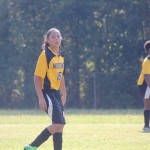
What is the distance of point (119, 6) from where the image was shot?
37938mm

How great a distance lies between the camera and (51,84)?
1109cm

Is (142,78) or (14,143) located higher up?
(142,78)

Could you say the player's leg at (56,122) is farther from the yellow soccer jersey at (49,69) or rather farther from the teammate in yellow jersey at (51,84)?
the yellow soccer jersey at (49,69)

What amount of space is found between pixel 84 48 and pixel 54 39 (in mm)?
27473

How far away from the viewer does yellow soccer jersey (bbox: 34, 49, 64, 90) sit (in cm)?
1095

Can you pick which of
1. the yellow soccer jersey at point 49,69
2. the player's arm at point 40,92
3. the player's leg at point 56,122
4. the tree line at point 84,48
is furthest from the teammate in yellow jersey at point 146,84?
the tree line at point 84,48

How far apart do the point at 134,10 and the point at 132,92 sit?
447 centimetres

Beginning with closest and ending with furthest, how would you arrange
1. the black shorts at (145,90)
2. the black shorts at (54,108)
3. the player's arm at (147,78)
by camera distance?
1. the black shorts at (54,108)
2. the player's arm at (147,78)
3. the black shorts at (145,90)

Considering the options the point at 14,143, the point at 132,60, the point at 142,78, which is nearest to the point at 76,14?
the point at 132,60

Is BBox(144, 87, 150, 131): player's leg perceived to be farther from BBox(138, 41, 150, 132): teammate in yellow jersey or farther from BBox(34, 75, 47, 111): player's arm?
BBox(34, 75, 47, 111): player's arm

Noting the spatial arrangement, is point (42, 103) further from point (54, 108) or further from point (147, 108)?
point (147, 108)

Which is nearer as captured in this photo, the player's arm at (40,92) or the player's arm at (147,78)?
the player's arm at (40,92)

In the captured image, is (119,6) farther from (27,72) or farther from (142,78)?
(142,78)

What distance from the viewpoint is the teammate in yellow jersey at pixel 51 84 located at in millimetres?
10930
